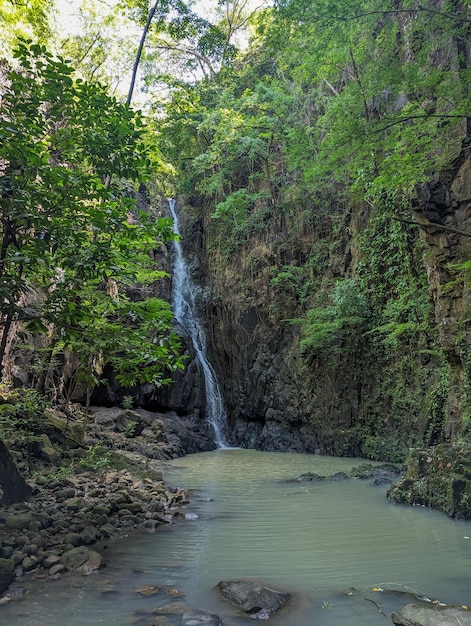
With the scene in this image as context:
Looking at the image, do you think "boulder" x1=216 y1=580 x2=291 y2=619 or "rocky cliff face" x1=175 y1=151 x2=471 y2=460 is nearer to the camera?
"boulder" x1=216 y1=580 x2=291 y2=619

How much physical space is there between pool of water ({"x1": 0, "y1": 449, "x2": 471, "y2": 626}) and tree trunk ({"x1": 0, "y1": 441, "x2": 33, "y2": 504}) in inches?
65.5

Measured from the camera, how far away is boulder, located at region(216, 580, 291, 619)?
3232 millimetres

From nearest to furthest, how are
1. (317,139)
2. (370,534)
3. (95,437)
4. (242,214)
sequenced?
(370,534), (95,437), (317,139), (242,214)

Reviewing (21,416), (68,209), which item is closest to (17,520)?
(68,209)

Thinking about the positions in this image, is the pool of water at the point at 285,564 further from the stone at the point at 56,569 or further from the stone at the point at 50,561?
the stone at the point at 50,561

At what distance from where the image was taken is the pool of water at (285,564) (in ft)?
10.6

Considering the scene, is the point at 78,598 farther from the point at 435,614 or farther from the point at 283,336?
the point at 283,336

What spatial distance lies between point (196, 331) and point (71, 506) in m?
16.2

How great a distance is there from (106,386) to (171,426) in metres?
3.68

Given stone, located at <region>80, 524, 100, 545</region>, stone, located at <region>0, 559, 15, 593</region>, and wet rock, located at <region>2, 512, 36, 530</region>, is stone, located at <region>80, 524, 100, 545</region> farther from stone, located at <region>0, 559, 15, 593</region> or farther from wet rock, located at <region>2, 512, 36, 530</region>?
stone, located at <region>0, 559, 15, 593</region>

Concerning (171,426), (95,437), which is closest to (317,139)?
(171,426)

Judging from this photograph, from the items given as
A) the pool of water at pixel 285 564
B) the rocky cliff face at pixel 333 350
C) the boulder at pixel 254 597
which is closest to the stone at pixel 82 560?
the pool of water at pixel 285 564

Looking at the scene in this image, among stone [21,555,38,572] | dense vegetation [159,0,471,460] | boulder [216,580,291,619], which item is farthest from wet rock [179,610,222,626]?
dense vegetation [159,0,471,460]

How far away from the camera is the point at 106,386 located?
18.4m
